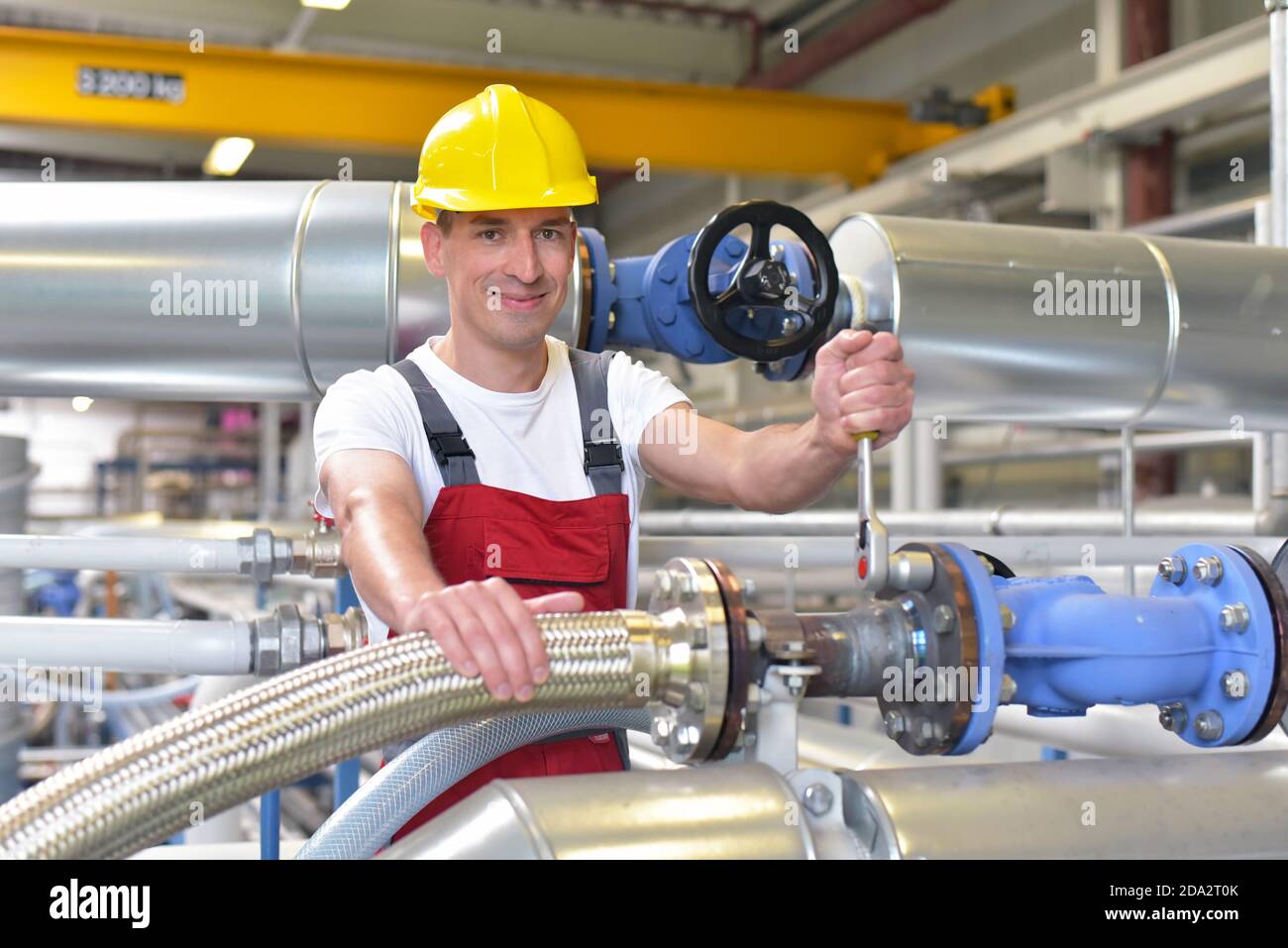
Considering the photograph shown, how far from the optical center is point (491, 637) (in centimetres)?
68

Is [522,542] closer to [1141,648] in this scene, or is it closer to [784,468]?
[784,468]

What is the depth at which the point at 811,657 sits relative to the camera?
0.75 m

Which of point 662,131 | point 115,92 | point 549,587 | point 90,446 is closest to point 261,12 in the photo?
point 115,92

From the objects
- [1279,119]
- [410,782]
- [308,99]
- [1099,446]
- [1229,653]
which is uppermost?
[308,99]

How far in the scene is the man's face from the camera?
4.06 ft

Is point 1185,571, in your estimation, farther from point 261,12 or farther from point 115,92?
point 261,12

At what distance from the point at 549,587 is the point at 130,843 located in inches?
23.8

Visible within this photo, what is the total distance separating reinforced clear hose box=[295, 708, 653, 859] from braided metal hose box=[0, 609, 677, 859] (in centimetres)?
23

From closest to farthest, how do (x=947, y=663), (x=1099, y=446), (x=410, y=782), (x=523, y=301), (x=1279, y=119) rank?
(x=947, y=663) → (x=410, y=782) → (x=523, y=301) → (x=1279, y=119) → (x=1099, y=446)

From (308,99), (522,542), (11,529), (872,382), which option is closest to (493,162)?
(522,542)

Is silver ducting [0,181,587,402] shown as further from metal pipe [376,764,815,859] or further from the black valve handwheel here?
metal pipe [376,764,815,859]

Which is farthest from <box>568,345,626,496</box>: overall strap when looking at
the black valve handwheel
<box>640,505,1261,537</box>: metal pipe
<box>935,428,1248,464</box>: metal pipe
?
<box>935,428,1248,464</box>: metal pipe

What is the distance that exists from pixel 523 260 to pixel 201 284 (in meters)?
0.32

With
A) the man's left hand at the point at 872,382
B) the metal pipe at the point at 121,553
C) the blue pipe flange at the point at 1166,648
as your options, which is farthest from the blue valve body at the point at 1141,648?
the metal pipe at the point at 121,553
